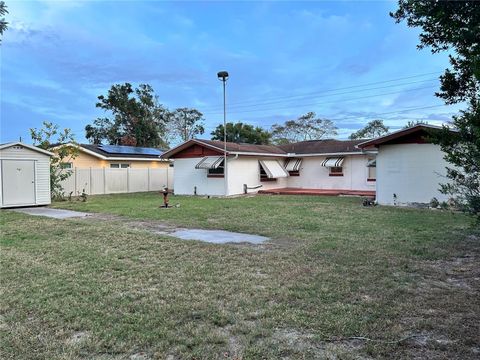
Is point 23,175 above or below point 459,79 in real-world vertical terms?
below

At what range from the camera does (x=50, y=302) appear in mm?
4453

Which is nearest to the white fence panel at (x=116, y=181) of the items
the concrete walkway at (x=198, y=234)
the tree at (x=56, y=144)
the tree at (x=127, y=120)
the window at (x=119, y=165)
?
the window at (x=119, y=165)

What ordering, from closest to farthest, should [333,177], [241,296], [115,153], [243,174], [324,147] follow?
[241,296] < [243,174] < [333,177] < [324,147] < [115,153]

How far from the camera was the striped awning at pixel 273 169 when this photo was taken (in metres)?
23.3

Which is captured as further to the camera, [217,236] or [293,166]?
[293,166]

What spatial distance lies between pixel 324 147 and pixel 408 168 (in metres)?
10.2

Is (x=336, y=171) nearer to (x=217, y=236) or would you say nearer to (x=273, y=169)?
(x=273, y=169)

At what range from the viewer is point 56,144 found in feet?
68.6

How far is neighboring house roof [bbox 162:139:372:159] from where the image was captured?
21.8m

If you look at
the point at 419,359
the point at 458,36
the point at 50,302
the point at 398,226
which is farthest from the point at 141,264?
the point at 398,226

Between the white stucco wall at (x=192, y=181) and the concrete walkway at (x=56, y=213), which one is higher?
the white stucco wall at (x=192, y=181)

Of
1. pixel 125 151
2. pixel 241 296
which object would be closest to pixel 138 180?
pixel 125 151

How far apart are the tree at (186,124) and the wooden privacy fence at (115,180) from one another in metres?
21.0

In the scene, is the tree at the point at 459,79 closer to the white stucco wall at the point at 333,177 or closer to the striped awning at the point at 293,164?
the white stucco wall at the point at 333,177
